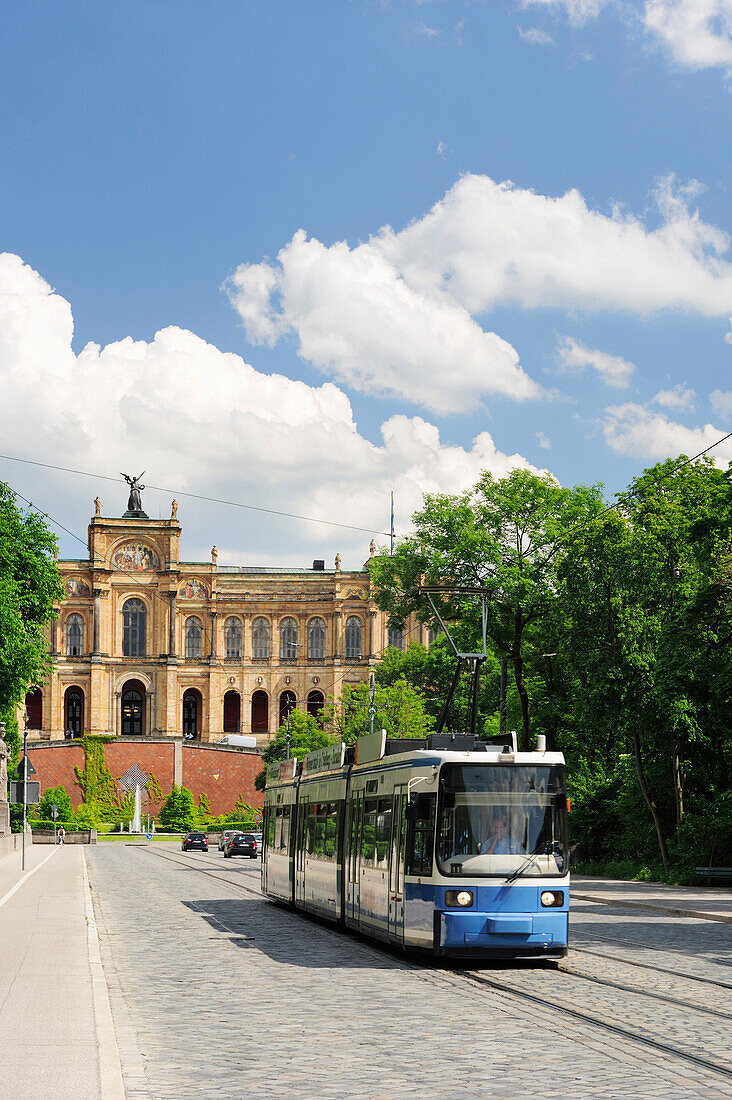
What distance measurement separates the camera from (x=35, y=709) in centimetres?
12369

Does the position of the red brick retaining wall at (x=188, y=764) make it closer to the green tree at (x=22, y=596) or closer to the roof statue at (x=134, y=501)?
the roof statue at (x=134, y=501)

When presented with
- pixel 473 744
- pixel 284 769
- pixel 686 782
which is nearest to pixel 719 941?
pixel 473 744

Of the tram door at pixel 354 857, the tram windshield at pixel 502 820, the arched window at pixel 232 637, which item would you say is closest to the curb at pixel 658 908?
the tram door at pixel 354 857

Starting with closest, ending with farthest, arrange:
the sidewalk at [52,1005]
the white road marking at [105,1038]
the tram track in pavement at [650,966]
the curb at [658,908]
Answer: the white road marking at [105,1038] < the sidewalk at [52,1005] < the tram track in pavement at [650,966] < the curb at [658,908]

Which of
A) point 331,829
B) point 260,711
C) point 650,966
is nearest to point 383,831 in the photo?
point 650,966

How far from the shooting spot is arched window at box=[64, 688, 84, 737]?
121m

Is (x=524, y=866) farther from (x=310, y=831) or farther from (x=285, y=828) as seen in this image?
(x=285, y=828)

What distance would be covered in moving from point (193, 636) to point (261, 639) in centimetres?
623

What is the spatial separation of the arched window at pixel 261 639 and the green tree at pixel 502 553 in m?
70.1

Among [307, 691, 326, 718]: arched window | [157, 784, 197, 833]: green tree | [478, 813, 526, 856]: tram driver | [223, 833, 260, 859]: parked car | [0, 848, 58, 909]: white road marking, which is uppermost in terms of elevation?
[307, 691, 326, 718]: arched window

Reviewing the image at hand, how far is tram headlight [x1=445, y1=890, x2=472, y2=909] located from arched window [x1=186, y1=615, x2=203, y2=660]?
107690mm

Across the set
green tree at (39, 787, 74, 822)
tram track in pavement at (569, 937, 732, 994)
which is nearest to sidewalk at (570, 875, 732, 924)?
tram track in pavement at (569, 937, 732, 994)

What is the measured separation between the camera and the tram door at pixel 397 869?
57.7 feet

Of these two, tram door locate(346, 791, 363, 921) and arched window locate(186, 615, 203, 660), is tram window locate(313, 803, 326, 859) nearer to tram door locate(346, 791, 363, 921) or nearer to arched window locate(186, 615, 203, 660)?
tram door locate(346, 791, 363, 921)
